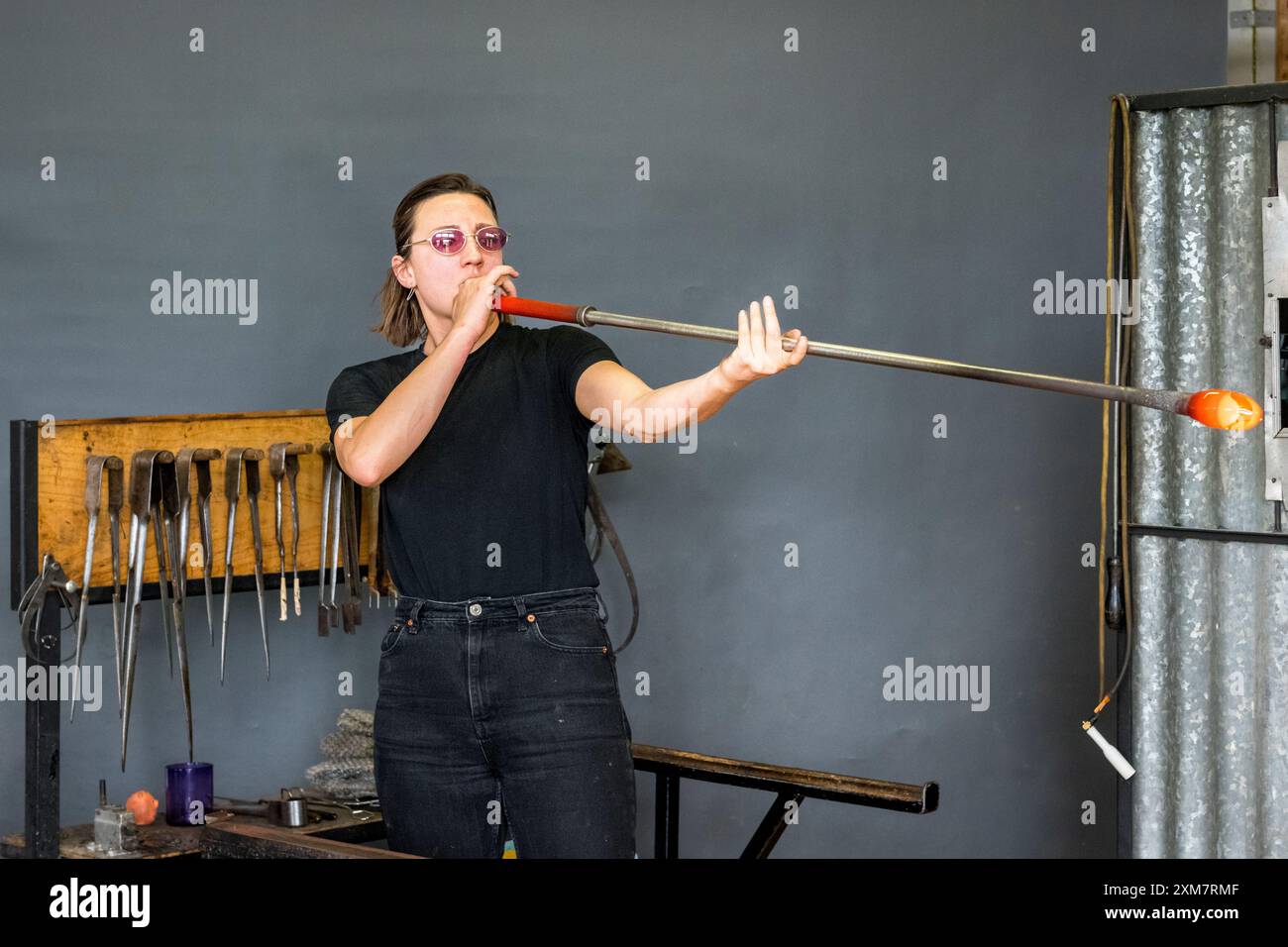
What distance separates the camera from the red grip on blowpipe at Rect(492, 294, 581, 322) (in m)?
2.28

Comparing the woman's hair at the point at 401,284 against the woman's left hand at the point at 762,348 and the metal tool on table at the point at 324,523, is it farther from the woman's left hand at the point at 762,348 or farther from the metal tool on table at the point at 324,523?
the woman's left hand at the point at 762,348

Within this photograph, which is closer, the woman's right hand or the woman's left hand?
the woman's left hand

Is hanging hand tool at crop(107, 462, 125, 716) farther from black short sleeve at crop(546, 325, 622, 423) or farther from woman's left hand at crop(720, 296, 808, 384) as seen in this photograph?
woman's left hand at crop(720, 296, 808, 384)

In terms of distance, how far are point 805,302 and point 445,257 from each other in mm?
1716

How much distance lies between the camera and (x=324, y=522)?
3012 mm

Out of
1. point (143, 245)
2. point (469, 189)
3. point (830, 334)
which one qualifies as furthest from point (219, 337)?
point (830, 334)

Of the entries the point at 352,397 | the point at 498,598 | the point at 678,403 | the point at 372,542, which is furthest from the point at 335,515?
the point at 678,403

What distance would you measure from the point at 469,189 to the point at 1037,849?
2532 mm

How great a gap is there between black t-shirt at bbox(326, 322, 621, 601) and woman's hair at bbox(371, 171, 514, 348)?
0.79 ft

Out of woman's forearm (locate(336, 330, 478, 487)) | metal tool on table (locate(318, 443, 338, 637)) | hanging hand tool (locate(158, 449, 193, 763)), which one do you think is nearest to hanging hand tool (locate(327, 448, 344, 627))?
metal tool on table (locate(318, 443, 338, 637))

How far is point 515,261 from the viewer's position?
380 centimetres

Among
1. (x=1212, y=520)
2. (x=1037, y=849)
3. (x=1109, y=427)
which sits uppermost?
(x=1109, y=427)

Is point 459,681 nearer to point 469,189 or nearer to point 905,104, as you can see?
point 469,189

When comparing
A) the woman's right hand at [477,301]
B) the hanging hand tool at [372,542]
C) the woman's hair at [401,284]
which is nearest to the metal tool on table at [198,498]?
the hanging hand tool at [372,542]
